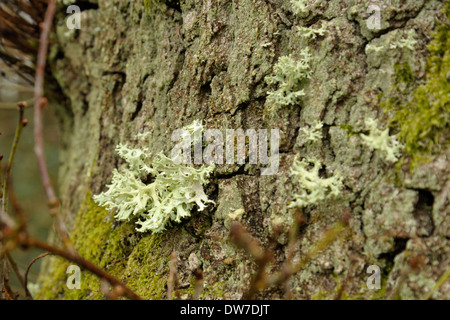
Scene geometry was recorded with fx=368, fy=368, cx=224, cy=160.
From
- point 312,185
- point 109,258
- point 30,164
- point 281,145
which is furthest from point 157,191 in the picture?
point 30,164

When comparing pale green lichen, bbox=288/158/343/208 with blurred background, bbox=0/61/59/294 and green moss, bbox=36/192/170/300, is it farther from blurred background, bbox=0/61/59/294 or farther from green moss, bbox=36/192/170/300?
blurred background, bbox=0/61/59/294

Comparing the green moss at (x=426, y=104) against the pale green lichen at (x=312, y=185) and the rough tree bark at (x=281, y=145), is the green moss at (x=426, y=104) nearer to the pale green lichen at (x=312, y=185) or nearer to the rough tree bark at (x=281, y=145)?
the rough tree bark at (x=281, y=145)

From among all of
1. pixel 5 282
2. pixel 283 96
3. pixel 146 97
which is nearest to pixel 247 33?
pixel 283 96

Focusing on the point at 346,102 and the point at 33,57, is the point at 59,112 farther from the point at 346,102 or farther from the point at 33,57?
the point at 346,102

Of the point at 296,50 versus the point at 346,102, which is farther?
the point at 296,50
